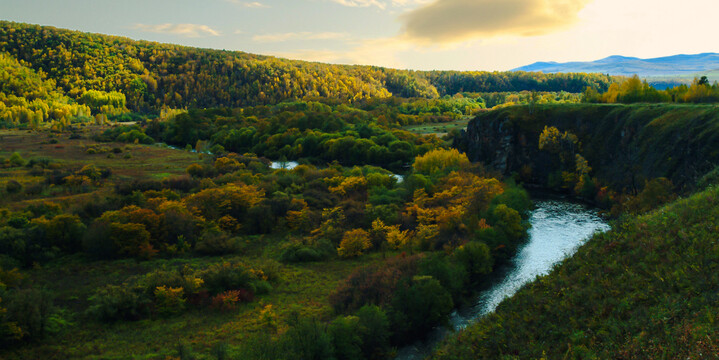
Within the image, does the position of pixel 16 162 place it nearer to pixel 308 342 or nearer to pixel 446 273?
pixel 308 342

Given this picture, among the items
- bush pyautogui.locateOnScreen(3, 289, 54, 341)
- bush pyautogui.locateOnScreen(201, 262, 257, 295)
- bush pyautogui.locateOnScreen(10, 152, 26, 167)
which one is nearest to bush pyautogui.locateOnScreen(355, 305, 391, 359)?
bush pyautogui.locateOnScreen(201, 262, 257, 295)

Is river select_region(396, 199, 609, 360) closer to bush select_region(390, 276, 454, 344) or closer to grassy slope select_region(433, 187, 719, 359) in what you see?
bush select_region(390, 276, 454, 344)

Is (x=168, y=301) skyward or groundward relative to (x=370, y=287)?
groundward

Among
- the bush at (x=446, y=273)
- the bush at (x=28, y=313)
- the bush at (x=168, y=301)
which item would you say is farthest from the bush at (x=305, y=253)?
the bush at (x=28, y=313)

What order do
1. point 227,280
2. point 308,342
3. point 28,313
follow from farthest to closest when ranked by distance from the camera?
point 227,280, point 28,313, point 308,342

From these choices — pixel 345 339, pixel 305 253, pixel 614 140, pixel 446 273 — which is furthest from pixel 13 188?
pixel 614 140

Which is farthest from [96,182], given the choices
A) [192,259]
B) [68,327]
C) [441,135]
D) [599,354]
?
[441,135]

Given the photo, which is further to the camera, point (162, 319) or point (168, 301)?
point (168, 301)
